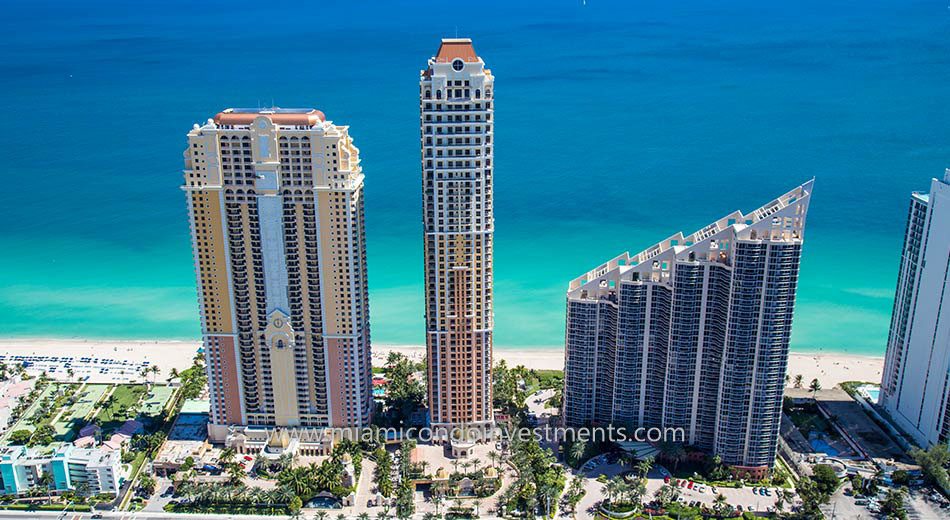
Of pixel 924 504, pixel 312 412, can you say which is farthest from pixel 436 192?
pixel 924 504

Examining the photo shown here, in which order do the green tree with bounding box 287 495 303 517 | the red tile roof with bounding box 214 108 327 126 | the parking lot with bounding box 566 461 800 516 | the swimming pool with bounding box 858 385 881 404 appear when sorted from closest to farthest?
the green tree with bounding box 287 495 303 517
the red tile roof with bounding box 214 108 327 126
the parking lot with bounding box 566 461 800 516
the swimming pool with bounding box 858 385 881 404

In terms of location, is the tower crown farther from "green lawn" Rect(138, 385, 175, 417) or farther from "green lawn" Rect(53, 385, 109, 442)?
"green lawn" Rect(53, 385, 109, 442)

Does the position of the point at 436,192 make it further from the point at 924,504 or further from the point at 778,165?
the point at 778,165

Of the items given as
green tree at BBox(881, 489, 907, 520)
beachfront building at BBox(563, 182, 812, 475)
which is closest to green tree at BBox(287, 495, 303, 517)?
beachfront building at BBox(563, 182, 812, 475)

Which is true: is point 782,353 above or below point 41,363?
above

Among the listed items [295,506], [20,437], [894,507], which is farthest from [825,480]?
[20,437]

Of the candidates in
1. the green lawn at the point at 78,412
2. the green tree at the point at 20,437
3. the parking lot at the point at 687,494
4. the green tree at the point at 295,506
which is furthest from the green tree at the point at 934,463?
the green tree at the point at 20,437

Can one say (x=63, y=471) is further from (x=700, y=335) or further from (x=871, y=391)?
(x=871, y=391)
